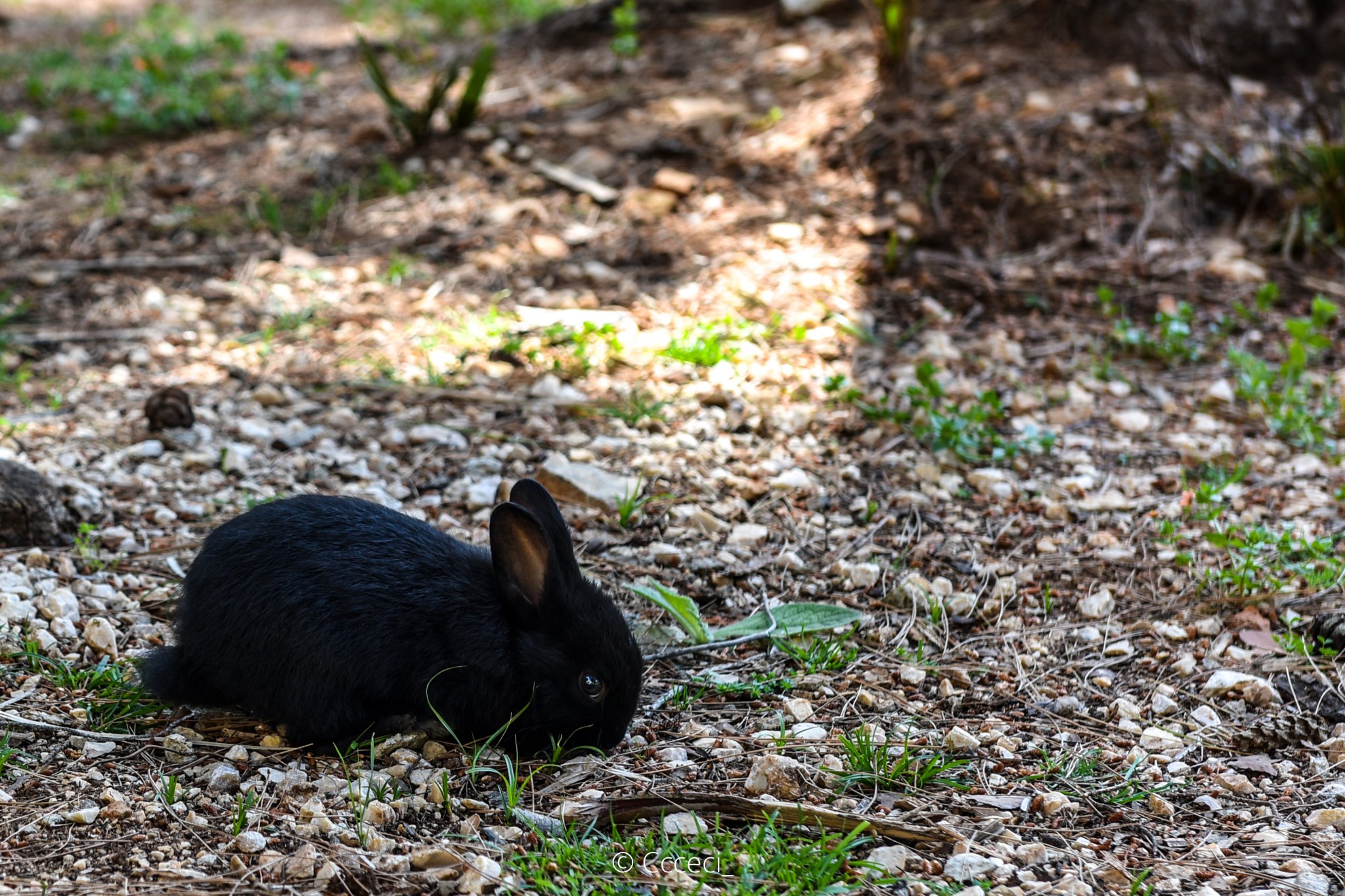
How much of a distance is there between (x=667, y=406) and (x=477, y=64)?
323 centimetres

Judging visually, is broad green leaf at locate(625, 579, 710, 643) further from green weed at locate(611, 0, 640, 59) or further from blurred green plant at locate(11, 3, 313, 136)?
blurred green plant at locate(11, 3, 313, 136)

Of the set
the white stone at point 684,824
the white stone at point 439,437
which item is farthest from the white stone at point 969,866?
the white stone at point 439,437

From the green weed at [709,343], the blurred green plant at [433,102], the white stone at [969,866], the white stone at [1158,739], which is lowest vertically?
the white stone at [1158,739]

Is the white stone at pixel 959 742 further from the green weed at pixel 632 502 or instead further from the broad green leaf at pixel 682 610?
the green weed at pixel 632 502

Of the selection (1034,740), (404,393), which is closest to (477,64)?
(404,393)

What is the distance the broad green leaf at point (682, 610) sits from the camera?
3.54 metres

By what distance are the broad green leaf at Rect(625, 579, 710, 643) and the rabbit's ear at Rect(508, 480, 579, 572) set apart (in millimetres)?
422

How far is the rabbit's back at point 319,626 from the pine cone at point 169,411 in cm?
157

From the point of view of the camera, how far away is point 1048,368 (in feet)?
17.4

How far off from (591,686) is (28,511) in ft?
6.47

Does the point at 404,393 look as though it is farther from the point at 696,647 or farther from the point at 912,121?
the point at 912,121

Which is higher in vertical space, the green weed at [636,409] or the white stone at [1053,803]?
the green weed at [636,409]

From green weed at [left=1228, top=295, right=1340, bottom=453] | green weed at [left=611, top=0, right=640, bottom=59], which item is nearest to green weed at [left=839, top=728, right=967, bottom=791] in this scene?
green weed at [left=1228, top=295, right=1340, bottom=453]

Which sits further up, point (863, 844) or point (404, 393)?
point (404, 393)
